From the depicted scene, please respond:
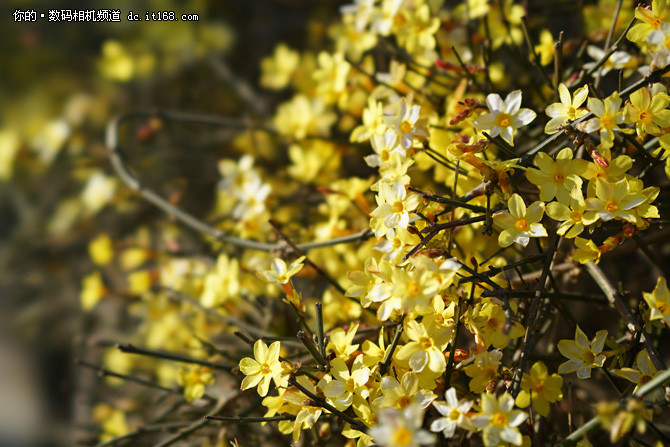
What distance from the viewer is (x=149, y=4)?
2.11 meters

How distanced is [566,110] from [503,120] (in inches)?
3.4

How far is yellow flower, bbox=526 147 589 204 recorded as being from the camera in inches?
29.2

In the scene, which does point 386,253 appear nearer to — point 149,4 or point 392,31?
point 392,31

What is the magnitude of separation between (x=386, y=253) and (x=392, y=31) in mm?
555

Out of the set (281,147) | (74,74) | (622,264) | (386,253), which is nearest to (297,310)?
(386,253)

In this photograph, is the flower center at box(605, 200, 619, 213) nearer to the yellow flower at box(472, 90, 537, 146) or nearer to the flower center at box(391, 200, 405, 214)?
the yellow flower at box(472, 90, 537, 146)

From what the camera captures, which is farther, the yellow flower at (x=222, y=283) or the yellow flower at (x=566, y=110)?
the yellow flower at (x=222, y=283)

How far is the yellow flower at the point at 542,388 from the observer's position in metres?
0.77

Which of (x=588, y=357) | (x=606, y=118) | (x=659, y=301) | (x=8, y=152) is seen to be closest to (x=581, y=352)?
(x=588, y=357)

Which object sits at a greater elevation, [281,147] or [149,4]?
[149,4]

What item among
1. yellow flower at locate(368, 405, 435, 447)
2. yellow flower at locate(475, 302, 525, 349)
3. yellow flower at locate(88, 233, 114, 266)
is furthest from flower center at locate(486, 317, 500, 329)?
yellow flower at locate(88, 233, 114, 266)

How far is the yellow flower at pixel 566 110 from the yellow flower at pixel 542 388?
34cm

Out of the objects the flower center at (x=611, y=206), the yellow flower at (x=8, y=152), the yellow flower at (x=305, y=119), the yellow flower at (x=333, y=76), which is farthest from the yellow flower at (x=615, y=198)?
the yellow flower at (x=8, y=152)

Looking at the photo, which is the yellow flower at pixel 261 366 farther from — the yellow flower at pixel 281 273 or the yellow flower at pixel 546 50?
the yellow flower at pixel 546 50
